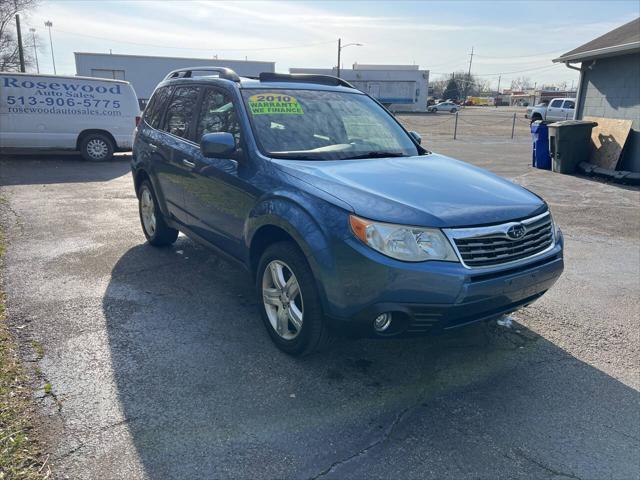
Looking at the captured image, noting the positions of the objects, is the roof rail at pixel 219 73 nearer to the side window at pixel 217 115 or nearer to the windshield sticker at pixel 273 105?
the side window at pixel 217 115

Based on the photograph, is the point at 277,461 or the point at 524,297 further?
the point at 524,297

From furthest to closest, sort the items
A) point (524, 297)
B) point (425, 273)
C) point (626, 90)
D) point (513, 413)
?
1. point (626, 90)
2. point (524, 297)
3. point (513, 413)
4. point (425, 273)

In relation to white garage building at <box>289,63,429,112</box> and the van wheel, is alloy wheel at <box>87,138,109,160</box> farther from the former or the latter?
white garage building at <box>289,63,429,112</box>

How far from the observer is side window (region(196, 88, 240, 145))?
13.1ft

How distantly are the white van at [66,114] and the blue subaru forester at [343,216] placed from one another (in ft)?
29.1

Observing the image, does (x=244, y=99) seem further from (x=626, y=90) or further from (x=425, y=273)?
(x=626, y=90)

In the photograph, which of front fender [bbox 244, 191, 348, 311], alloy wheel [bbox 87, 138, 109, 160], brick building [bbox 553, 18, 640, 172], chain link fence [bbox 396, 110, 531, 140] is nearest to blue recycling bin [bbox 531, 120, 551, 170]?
brick building [bbox 553, 18, 640, 172]

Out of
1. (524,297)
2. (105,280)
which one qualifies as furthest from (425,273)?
(105,280)

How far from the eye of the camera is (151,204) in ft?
18.7

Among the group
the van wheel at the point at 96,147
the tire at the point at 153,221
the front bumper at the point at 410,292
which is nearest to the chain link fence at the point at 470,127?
the van wheel at the point at 96,147

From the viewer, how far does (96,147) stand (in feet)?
41.9

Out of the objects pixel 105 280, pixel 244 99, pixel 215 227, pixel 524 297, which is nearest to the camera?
pixel 524 297

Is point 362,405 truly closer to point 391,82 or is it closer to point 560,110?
point 560,110

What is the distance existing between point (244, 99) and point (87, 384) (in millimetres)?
2367
